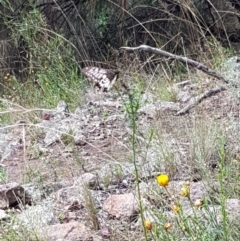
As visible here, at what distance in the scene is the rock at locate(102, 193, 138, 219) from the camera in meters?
1.86

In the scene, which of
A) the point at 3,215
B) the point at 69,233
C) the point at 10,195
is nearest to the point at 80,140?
the point at 10,195

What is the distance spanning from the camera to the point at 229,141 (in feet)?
7.36

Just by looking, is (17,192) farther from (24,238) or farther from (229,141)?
(229,141)

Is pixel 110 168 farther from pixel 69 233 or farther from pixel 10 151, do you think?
pixel 10 151

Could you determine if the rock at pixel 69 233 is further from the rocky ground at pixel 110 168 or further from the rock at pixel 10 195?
the rock at pixel 10 195

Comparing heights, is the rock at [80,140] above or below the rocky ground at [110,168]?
below

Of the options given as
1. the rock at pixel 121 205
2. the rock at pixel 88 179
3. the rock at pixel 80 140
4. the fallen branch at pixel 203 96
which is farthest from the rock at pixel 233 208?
the rock at pixel 80 140

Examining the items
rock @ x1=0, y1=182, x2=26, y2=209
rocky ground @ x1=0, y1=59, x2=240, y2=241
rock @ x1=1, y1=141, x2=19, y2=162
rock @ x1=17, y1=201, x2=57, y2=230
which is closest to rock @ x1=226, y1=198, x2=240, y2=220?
rocky ground @ x1=0, y1=59, x2=240, y2=241

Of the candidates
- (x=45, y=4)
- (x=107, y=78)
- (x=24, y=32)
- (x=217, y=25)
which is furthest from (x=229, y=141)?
(x=45, y=4)

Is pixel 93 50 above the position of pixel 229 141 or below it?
below

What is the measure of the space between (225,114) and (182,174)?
0.76 meters

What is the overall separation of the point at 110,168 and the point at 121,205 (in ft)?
1.41

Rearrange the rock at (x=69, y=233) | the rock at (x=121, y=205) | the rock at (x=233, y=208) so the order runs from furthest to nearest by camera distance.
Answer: the rock at (x=121, y=205), the rock at (x=69, y=233), the rock at (x=233, y=208)

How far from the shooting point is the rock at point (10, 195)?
2102mm
